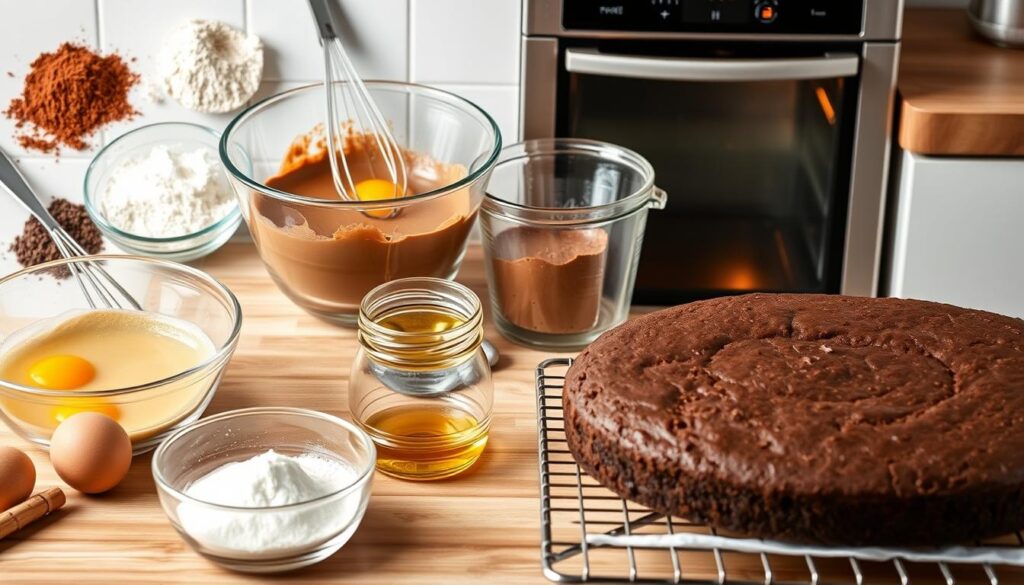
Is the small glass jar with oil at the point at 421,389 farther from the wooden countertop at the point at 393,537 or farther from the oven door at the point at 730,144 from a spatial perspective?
the oven door at the point at 730,144

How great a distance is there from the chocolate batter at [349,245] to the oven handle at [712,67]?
11.8 inches

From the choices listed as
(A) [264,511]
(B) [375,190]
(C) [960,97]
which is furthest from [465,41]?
(A) [264,511]

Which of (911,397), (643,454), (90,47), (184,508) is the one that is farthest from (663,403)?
(90,47)

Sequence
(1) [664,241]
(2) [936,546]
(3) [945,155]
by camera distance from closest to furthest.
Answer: (2) [936,546]
(3) [945,155]
(1) [664,241]

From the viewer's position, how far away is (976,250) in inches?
63.8

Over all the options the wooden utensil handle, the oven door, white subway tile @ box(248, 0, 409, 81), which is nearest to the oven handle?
the oven door

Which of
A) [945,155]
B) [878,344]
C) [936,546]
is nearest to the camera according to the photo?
[936,546]

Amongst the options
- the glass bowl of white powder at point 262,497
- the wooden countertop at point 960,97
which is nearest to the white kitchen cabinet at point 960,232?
the wooden countertop at point 960,97

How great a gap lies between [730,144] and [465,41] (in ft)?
1.31

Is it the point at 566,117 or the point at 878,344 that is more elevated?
Answer: the point at 566,117

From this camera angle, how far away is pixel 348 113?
1627mm

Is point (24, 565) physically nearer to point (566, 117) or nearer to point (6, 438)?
point (6, 438)

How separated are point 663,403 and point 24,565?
0.56 m

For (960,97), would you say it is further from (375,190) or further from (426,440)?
(426,440)
